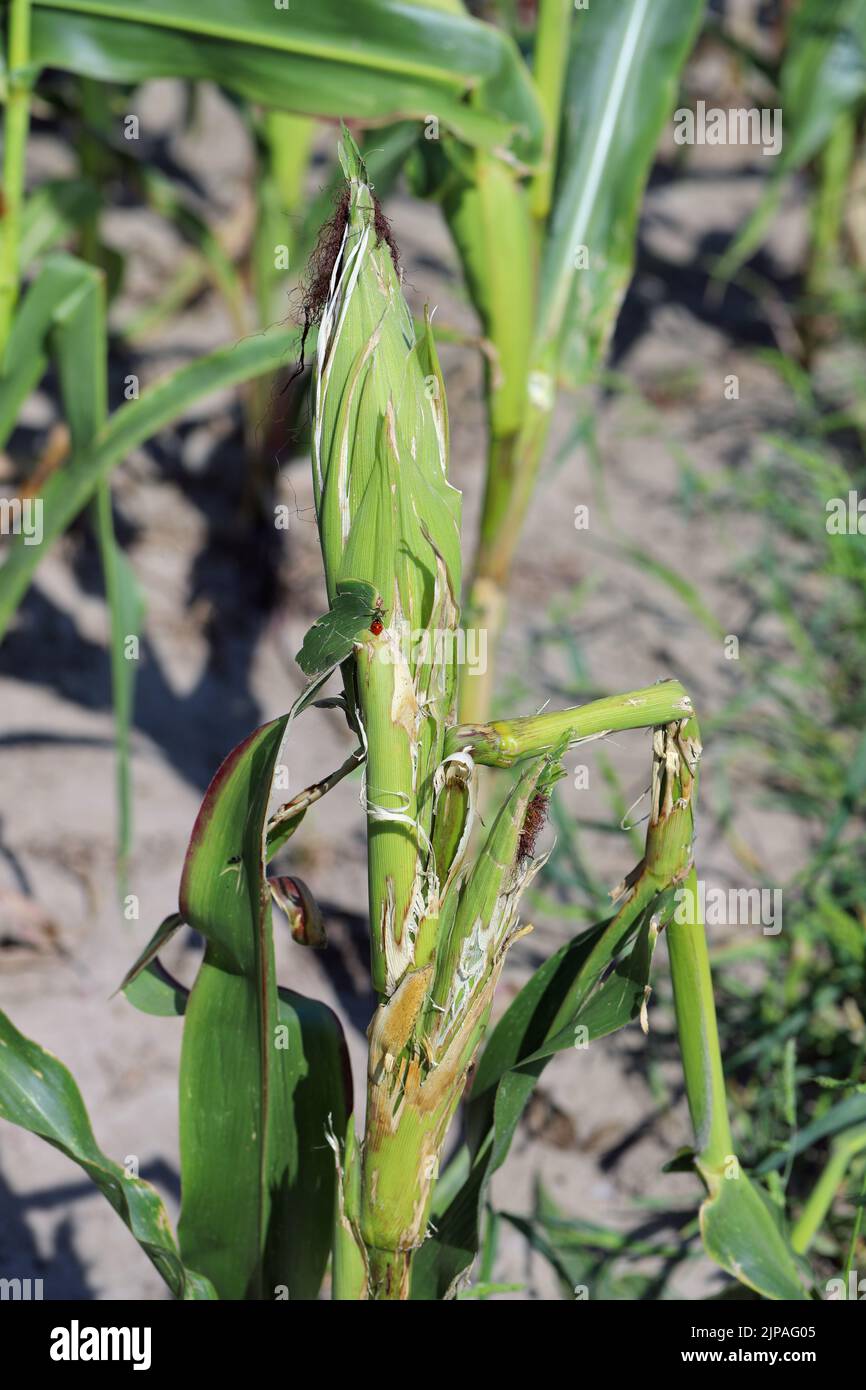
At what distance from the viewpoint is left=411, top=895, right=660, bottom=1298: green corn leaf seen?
2.16ft

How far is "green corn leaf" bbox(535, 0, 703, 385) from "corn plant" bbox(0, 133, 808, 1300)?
69 centimetres

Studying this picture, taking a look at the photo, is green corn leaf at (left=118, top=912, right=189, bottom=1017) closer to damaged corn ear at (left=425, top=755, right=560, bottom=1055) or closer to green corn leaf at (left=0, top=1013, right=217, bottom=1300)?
green corn leaf at (left=0, top=1013, right=217, bottom=1300)

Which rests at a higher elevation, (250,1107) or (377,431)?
(377,431)

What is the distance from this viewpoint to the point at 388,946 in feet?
2.00

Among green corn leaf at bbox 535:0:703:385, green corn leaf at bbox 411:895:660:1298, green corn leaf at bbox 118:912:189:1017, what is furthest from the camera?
green corn leaf at bbox 535:0:703:385

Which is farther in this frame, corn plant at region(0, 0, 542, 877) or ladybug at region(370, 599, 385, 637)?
corn plant at region(0, 0, 542, 877)

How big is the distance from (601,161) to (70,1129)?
40.2 inches

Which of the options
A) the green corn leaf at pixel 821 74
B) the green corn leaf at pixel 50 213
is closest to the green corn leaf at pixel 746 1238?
the green corn leaf at pixel 50 213
